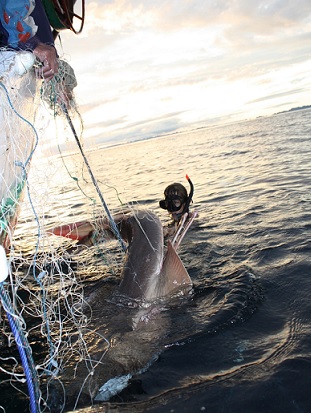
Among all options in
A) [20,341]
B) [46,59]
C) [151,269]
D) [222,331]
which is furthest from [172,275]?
[46,59]

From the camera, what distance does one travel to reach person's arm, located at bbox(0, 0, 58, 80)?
2734 mm

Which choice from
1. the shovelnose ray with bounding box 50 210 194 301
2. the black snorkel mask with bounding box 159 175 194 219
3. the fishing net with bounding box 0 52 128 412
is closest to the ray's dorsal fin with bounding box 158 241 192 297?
the shovelnose ray with bounding box 50 210 194 301

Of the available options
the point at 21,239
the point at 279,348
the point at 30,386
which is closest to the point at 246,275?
the point at 279,348

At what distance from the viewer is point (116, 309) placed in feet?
12.4

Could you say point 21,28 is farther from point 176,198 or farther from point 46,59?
point 176,198

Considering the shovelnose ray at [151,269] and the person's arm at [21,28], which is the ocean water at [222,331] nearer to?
the shovelnose ray at [151,269]

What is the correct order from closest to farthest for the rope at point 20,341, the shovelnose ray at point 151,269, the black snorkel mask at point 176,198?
the rope at point 20,341, the shovelnose ray at point 151,269, the black snorkel mask at point 176,198

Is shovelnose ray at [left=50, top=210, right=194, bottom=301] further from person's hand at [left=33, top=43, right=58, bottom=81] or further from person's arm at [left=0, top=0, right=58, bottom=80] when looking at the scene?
person's arm at [left=0, top=0, right=58, bottom=80]

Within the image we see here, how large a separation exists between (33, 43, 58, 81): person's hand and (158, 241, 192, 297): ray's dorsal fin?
7.29ft

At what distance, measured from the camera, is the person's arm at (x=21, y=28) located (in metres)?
2.73

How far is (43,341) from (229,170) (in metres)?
11.6

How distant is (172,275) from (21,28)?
9.46 ft

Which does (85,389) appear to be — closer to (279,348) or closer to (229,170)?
(279,348)

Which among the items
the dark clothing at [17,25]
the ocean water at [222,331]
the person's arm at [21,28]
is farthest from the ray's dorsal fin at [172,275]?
the dark clothing at [17,25]
